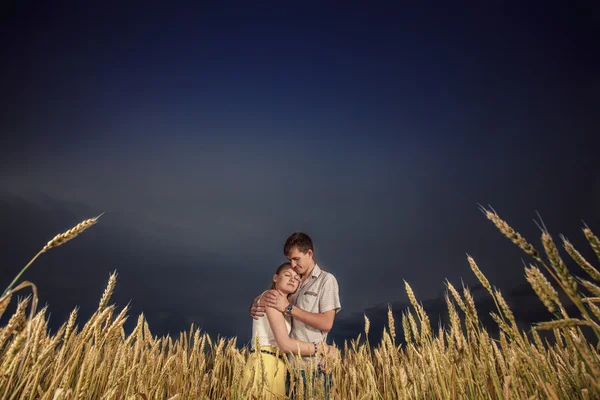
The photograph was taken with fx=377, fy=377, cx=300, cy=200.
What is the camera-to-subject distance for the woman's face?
390 cm

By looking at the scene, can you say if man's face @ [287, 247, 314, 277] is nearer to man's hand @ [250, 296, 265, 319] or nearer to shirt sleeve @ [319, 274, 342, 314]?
shirt sleeve @ [319, 274, 342, 314]

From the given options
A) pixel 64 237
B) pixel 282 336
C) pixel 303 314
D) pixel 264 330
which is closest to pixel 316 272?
pixel 303 314

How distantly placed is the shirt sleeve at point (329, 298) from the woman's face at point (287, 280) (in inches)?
15.1

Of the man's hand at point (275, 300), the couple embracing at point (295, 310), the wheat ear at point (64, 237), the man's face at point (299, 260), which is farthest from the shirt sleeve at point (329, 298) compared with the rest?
the wheat ear at point (64, 237)

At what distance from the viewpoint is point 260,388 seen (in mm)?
2010

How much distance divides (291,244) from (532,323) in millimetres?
3361

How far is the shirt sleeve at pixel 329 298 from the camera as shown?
13.7 ft

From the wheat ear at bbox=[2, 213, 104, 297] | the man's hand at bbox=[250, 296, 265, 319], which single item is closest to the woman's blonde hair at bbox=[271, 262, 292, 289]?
the man's hand at bbox=[250, 296, 265, 319]

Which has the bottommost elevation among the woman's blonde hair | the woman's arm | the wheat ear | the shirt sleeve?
the wheat ear

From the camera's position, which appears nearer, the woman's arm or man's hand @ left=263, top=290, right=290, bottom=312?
the woman's arm

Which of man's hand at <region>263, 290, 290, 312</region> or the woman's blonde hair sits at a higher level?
the woman's blonde hair

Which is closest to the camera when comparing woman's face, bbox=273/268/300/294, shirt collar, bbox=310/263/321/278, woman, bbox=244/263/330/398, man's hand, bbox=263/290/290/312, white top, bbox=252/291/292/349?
woman, bbox=244/263/330/398

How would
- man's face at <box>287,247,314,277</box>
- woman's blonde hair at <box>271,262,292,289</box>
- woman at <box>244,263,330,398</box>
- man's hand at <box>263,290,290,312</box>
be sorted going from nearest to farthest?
woman at <box>244,263,330,398</box> → man's hand at <box>263,290,290,312</box> → woman's blonde hair at <box>271,262,292,289</box> → man's face at <box>287,247,314,277</box>

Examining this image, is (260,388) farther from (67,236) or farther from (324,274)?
(324,274)
